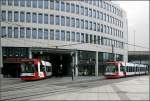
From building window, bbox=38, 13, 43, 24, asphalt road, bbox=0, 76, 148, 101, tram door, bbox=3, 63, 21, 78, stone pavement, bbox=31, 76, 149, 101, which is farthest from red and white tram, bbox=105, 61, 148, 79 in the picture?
stone pavement, bbox=31, 76, 149, 101

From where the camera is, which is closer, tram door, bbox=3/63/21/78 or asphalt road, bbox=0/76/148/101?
asphalt road, bbox=0/76/148/101

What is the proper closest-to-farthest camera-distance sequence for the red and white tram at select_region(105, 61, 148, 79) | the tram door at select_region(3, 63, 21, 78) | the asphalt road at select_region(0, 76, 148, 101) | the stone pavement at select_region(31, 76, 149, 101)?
the stone pavement at select_region(31, 76, 149, 101) → the asphalt road at select_region(0, 76, 148, 101) → the red and white tram at select_region(105, 61, 148, 79) → the tram door at select_region(3, 63, 21, 78)

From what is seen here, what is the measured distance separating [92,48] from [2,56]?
21928mm

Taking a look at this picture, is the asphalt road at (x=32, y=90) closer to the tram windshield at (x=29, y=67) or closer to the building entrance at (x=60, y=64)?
the tram windshield at (x=29, y=67)

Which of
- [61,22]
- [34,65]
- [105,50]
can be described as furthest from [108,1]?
[34,65]

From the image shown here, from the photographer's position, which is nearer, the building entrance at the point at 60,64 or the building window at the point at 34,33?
the building window at the point at 34,33

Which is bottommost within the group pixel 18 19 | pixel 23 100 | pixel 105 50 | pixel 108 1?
pixel 23 100

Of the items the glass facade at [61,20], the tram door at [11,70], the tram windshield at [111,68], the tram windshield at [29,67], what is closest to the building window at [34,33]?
the glass facade at [61,20]

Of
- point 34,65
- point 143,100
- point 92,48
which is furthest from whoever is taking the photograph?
point 92,48

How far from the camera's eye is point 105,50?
7838 centimetres

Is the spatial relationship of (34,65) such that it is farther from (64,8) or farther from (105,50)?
(105,50)

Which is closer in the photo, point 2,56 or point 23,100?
point 23,100

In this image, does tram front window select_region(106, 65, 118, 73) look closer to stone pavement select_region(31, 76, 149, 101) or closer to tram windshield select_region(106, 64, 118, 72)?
tram windshield select_region(106, 64, 118, 72)

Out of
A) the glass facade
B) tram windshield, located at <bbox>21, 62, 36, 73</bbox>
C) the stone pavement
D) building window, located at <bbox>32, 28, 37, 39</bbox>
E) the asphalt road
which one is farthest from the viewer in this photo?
building window, located at <bbox>32, 28, 37, 39</bbox>
